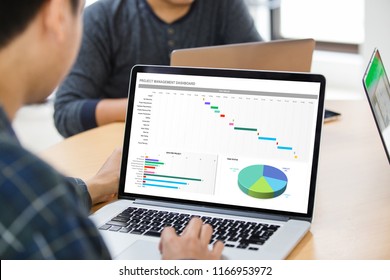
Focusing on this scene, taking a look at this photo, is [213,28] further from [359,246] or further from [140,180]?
[359,246]

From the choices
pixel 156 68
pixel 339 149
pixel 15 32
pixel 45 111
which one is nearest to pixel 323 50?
pixel 45 111

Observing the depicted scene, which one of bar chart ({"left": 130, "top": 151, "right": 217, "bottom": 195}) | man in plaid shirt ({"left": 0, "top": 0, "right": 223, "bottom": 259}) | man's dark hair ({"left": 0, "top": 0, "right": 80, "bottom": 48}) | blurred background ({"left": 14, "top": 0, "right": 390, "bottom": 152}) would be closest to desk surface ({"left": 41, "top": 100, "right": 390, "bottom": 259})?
bar chart ({"left": 130, "top": 151, "right": 217, "bottom": 195})

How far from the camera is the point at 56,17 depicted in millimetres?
806

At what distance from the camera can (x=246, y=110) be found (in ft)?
4.15

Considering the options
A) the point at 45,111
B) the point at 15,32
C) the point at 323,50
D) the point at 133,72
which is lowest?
the point at 45,111

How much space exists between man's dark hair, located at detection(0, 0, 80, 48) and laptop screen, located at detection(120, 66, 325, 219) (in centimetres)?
54

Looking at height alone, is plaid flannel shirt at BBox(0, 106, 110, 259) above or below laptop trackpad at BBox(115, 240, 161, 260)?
above

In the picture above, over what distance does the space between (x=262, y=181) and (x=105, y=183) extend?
31 cm

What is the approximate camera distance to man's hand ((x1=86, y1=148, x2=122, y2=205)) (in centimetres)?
131

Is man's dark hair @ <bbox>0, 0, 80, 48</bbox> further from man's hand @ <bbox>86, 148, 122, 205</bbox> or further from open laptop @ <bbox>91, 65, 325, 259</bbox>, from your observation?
man's hand @ <bbox>86, 148, 122, 205</bbox>

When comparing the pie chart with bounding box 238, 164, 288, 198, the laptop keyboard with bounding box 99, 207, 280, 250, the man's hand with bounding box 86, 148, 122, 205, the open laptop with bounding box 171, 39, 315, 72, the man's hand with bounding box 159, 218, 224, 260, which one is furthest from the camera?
the open laptop with bounding box 171, 39, 315, 72
